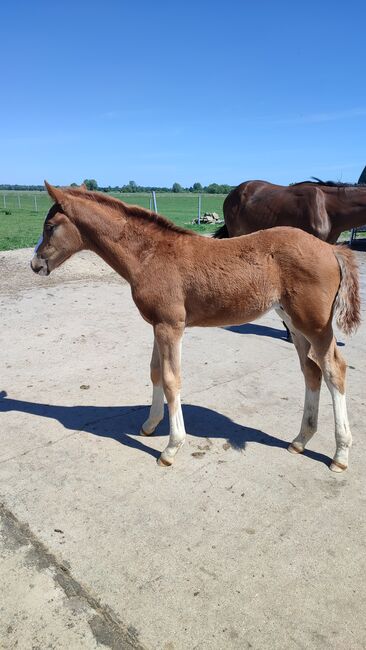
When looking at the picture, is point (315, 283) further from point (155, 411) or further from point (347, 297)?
point (155, 411)

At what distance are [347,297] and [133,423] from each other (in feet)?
6.40

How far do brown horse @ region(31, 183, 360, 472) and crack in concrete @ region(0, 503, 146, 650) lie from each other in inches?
40.6

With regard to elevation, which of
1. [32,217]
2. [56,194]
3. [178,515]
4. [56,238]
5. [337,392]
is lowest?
[178,515]

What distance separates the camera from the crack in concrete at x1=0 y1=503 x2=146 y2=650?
1913mm

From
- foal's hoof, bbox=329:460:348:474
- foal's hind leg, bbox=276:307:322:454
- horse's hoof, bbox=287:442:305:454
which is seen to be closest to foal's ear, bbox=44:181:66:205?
foal's hind leg, bbox=276:307:322:454

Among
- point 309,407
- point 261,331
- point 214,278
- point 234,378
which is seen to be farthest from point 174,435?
point 261,331

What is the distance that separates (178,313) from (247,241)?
70 centimetres

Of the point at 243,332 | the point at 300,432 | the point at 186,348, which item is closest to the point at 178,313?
the point at 300,432

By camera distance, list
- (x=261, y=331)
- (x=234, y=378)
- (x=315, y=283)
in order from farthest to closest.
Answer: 1. (x=261, y=331)
2. (x=234, y=378)
3. (x=315, y=283)

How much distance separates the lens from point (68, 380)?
15.0ft

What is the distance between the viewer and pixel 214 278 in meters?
3.07

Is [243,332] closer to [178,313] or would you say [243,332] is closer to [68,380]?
[68,380]

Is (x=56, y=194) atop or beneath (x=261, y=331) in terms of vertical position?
atop

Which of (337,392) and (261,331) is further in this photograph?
(261,331)
